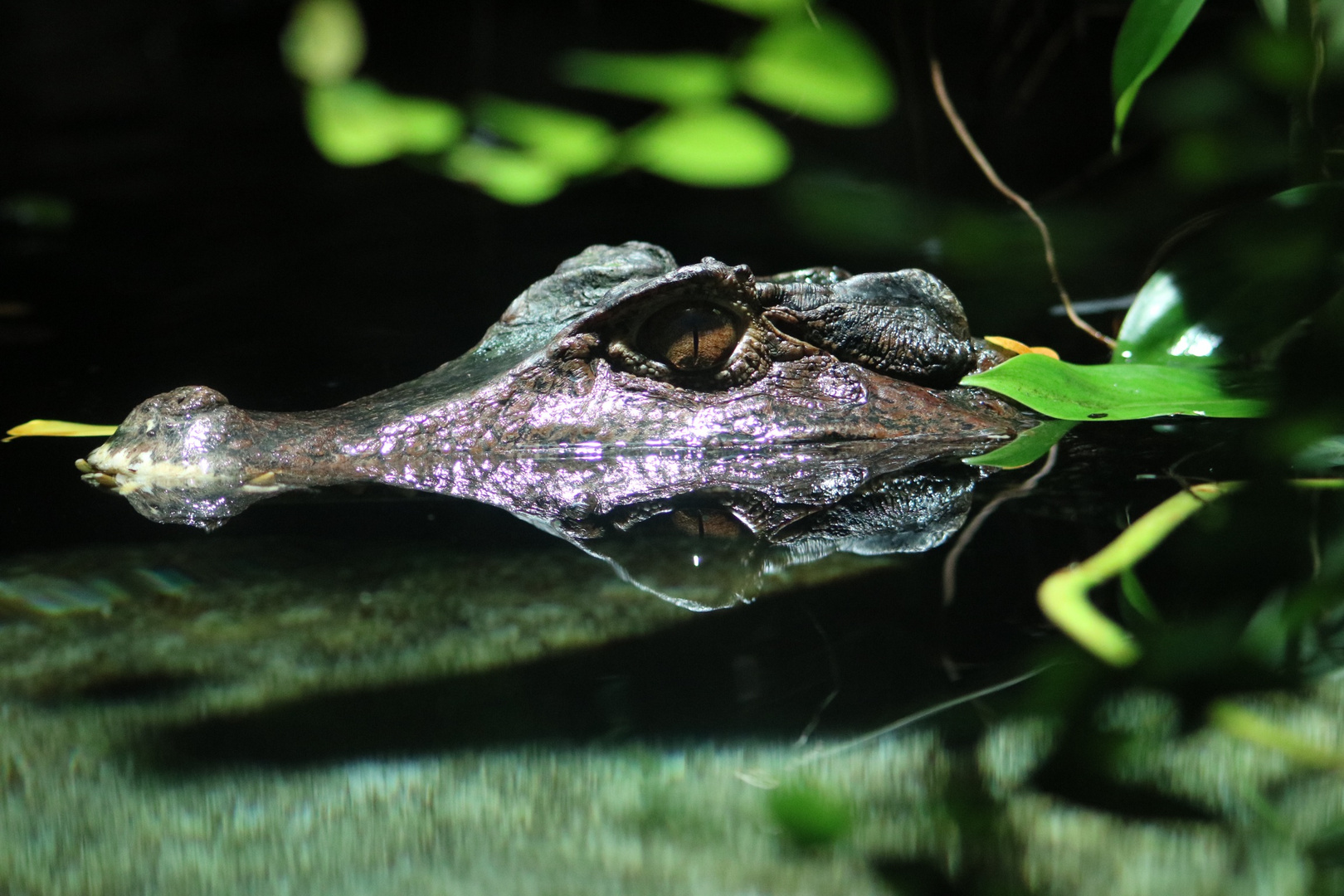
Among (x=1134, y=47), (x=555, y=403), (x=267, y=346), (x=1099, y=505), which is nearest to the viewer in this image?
(x=1134, y=47)

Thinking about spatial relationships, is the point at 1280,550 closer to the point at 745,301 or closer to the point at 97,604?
the point at 97,604

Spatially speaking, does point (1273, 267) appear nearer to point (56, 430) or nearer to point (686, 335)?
point (686, 335)

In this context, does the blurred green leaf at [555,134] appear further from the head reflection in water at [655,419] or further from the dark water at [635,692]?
the head reflection in water at [655,419]

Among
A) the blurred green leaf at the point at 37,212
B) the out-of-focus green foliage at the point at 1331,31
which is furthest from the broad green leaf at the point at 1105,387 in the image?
the blurred green leaf at the point at 37,212

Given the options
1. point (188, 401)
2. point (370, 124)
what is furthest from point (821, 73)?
point (188, 401)

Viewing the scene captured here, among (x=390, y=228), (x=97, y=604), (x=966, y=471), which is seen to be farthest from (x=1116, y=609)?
(x=390, y=228)

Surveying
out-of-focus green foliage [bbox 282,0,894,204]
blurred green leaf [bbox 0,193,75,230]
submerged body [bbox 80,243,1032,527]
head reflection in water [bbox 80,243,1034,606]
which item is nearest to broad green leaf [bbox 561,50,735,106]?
out-of-focus green foliage [bbox 282,0,894,204]
